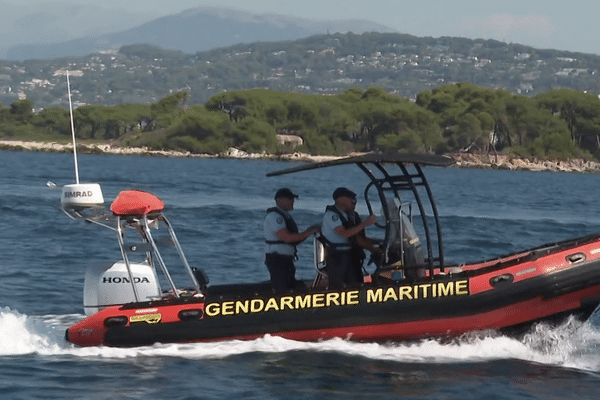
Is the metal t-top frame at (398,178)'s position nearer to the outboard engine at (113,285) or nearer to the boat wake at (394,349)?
the boat wake at (394,349)

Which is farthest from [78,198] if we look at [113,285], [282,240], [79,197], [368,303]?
[368,303]

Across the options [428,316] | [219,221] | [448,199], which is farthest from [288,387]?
[448,199]

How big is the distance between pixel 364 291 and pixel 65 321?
332 cm

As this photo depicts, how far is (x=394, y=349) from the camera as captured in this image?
34.3 feet

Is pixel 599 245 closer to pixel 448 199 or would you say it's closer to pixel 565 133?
pixel 448 199

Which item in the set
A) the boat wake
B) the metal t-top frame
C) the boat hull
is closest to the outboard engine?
the boat hull

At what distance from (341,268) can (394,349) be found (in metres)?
0.91

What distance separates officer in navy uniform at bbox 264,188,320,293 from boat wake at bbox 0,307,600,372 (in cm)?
69

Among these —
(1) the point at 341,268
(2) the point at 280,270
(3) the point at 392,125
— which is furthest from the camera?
(3) the point at 392,125

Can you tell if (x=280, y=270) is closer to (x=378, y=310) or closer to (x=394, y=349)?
(x=378, y=310)

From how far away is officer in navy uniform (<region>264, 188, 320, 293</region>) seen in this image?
10.7 m

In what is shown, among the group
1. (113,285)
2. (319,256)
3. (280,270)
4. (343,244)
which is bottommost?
(113,285)

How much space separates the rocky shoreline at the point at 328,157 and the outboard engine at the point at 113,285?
6673 cm

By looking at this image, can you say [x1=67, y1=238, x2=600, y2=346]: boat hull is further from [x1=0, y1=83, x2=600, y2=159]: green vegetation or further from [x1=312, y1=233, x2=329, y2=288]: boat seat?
[x1=0, y1=83, x2=600, y2=159]: green vegetation
